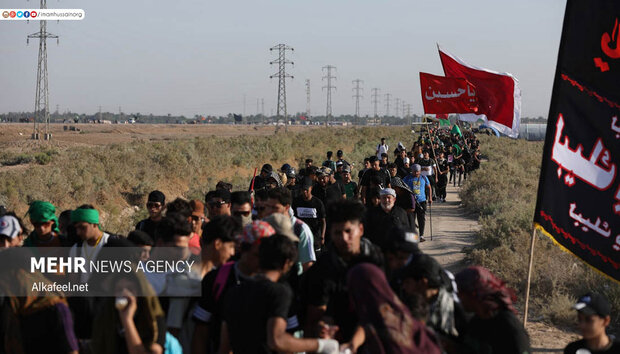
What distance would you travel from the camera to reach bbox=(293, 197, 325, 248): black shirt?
8.26 meters

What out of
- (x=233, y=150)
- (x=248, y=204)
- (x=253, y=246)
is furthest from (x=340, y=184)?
(x=233, y=150)

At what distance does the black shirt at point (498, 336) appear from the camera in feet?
11.5

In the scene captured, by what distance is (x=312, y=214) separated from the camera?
27.1 ft

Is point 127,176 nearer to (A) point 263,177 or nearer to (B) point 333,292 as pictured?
(A) point 263,177

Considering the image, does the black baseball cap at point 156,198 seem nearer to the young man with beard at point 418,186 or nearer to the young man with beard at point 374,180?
the young man with beard at point 374,180

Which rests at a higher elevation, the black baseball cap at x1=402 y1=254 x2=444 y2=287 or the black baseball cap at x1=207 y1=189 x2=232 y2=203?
the black baseball cap at x1=207 y1=189 x2=232 y2=203

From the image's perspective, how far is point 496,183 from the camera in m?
21.6

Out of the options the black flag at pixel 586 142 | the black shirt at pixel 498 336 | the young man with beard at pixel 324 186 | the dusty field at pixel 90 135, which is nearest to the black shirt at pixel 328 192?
the young man with beard at pixel 324 186

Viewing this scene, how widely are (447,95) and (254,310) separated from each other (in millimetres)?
10701

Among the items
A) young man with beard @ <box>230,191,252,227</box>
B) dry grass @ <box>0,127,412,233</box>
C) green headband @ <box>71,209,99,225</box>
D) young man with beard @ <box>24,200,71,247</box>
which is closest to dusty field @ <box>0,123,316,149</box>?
dry grass @ <box>0,127,412,233</box>

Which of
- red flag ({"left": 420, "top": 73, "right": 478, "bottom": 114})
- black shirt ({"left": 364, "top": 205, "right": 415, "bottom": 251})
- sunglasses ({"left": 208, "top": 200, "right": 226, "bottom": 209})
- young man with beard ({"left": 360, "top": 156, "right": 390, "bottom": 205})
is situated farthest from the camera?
red flag ({"left": 420, "top": 73, "right": 478, "bottom": 114})

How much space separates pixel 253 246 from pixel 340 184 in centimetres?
696

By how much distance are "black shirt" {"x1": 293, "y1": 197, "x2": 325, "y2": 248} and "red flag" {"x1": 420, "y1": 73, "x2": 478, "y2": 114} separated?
5278 mm

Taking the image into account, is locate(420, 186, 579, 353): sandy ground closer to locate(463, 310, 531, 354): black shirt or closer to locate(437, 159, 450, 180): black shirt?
locate(437, 159, 450, 180): black shirt
